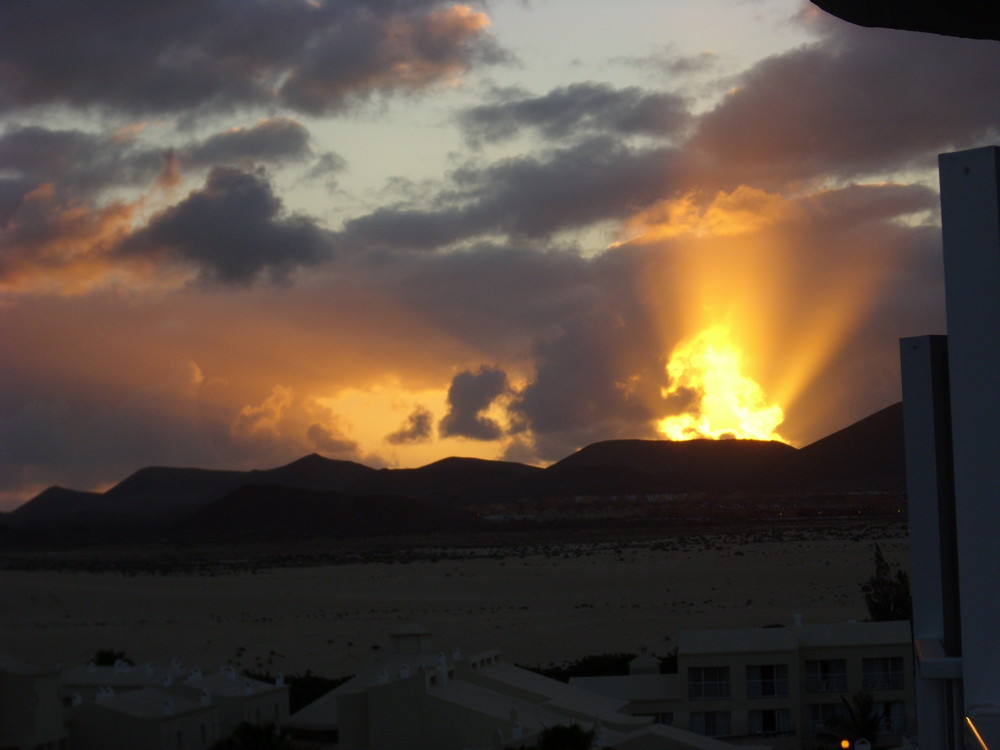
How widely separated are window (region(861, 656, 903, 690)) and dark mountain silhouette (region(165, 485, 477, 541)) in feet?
380


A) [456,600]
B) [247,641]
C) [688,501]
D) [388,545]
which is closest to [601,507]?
[688,501]

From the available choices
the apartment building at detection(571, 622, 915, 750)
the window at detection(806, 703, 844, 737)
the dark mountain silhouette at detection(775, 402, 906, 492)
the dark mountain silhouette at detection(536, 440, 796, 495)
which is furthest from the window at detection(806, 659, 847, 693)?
the dark mountain silhouette at detection(536, 440, 796, 495)

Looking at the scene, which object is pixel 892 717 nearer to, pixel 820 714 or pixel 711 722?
pixel 820 714

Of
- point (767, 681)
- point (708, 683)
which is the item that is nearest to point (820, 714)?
point (767, 681)

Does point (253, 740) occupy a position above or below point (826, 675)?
above

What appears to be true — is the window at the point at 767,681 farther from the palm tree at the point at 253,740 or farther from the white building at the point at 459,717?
the palm tree at the point at 253,740

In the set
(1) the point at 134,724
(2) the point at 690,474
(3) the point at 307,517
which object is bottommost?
(1) the point at 134,724

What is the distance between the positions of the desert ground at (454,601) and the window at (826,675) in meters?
16.5

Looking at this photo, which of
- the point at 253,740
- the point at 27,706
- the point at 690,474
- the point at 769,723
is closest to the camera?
the point at 27,706

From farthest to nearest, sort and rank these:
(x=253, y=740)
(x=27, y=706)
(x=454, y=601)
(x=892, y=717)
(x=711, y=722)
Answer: (x=454, y=601)
(x=711, y=722)
(x=892, y=717)
(x=253, y=740)
(x=27, y=706)

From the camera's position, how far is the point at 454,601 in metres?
70.0

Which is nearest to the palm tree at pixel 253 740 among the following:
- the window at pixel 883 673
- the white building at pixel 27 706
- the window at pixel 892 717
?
the white building at pixel 27 706

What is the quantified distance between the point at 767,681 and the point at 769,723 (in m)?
1.00

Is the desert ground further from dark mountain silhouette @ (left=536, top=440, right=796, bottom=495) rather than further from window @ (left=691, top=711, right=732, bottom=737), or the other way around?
dark mountain silhouette @ (left=536, top=440, right=796, bottom=495)
